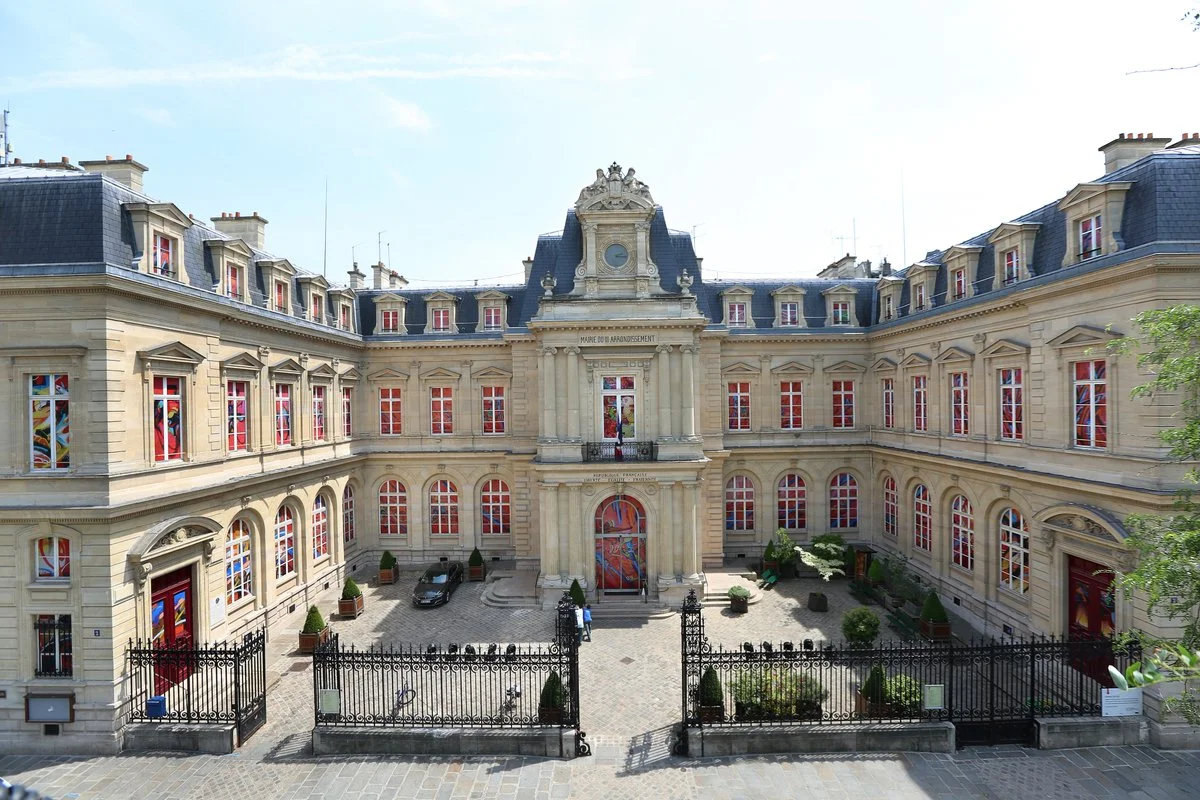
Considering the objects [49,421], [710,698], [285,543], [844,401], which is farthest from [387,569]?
[844,401]

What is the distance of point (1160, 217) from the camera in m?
14.0

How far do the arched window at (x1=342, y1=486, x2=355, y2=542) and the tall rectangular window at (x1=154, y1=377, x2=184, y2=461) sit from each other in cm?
1006

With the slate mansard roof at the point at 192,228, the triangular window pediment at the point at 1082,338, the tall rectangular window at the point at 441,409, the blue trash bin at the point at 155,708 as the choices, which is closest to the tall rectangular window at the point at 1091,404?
the triangular window pediment at the point at 1082,338

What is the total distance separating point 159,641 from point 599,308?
16.6 metres

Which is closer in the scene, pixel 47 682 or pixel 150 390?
pixel 47 682

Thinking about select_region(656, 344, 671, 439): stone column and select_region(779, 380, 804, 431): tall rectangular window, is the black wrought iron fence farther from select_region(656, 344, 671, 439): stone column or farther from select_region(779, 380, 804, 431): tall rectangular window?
select_region(779, 380, 804, 431): tall rectangular window

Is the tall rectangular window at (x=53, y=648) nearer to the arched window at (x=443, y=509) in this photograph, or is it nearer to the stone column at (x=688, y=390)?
the arched window at (x=443, y=509)

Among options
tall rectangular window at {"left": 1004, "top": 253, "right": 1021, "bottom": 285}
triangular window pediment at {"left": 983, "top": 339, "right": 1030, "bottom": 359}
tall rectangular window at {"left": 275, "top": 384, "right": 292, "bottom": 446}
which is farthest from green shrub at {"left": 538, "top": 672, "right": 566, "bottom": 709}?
tall rectangular window at {"left": 1004, "top": 253, "right": 1021, "bottom": 285}

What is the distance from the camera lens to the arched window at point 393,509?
92.1 feet

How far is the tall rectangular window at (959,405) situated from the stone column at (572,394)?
44.9 feet

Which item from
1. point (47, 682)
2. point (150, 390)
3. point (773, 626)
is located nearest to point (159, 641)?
point (47, 682)

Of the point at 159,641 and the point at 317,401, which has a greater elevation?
the point at 317,401

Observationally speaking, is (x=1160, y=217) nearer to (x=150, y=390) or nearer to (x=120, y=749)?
(x=150, y=390)

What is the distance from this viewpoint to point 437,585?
75.7ft
